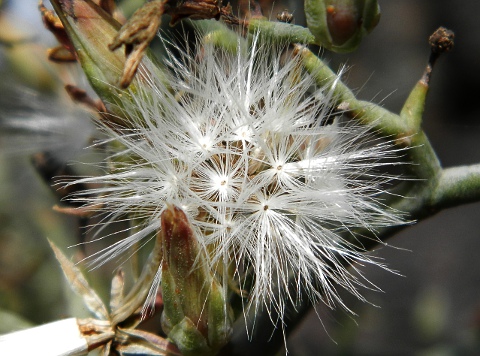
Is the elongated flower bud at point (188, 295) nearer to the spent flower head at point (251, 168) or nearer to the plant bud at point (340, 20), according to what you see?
the spent flower head at point (251, 168)

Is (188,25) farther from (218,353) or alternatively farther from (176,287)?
(218,353)

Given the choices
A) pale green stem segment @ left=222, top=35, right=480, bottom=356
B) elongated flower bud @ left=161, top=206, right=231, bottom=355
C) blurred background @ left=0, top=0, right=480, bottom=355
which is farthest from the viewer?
blurred background @ left=0, top=0, right=480, bottom=355

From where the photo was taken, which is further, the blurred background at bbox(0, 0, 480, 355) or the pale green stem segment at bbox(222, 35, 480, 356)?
the blurred background at bbox(0, 0, 480, 355)

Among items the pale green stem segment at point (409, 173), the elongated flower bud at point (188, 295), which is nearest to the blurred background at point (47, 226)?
the pale green stem segment at point (409, 173)

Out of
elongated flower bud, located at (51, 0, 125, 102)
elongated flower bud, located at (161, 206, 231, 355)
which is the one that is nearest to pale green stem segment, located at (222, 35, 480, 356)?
elongated flower bud, located at (161, 206, 231, 355)

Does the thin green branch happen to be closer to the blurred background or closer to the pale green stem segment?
the pale green stem segment

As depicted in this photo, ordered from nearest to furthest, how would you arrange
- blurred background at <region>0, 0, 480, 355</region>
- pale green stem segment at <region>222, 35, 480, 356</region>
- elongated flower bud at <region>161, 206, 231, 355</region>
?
1. elongated flower bud at <region>161, 206, 231, 355</region>
2. pale green stem segment at <region>222, 35, 480, 356</region>
3. blurred background at <region>0, 0, 480, 355</region>

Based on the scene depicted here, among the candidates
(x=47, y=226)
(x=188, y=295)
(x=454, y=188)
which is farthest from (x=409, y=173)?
(x=47, y=226)
